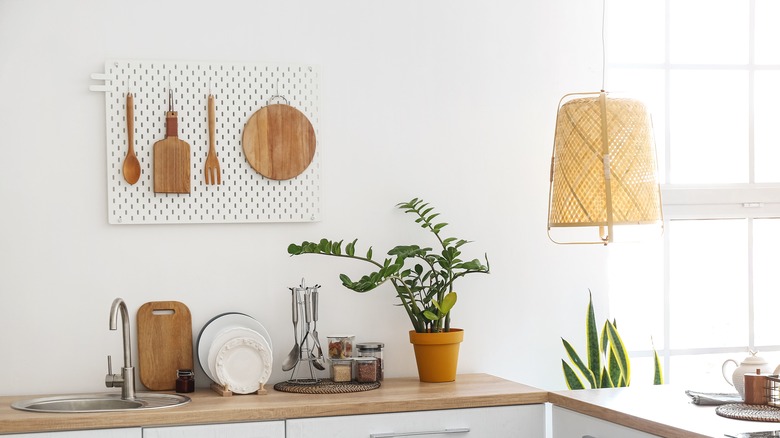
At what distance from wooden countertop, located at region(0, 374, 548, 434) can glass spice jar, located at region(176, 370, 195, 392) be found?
3cm

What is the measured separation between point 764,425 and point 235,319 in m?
1.56

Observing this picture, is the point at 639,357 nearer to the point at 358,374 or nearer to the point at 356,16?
the point at 358,374

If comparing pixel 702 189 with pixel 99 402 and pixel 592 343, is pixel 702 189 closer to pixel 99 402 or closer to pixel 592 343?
pixel 592 343

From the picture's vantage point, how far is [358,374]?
2.82m

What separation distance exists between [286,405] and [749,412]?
1.18 metres

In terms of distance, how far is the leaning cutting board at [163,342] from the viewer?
2.79 meters

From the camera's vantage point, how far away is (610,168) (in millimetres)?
2545

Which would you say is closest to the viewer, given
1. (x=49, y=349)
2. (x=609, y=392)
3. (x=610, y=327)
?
(x=609, y=392)

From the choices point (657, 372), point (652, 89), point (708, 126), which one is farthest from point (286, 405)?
point (708, 126)

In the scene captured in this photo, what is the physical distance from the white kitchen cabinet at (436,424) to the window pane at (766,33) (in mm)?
1724

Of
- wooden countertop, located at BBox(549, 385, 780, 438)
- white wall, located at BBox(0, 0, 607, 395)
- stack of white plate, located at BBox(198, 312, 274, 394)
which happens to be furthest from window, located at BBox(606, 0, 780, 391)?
stack of white plate, located at BBox(198, 312, 274, 394)

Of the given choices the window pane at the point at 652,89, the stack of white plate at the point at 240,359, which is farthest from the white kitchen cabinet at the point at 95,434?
the window pane at the point at 652,89

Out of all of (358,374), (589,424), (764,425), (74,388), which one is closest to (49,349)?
(74,388)

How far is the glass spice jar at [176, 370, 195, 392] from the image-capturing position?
272cm
